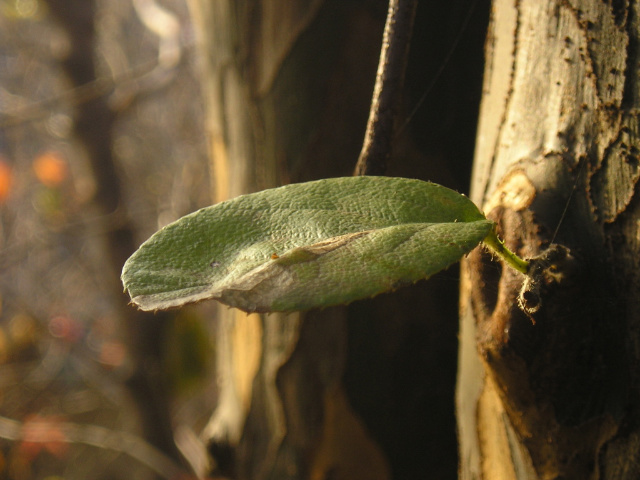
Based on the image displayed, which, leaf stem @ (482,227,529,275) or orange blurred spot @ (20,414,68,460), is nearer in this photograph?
leaf stem @ (482,227,529,275)

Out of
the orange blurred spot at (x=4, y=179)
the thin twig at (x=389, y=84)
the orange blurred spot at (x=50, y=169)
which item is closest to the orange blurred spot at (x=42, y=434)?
the orange blurred spot at (x=4, y=179)

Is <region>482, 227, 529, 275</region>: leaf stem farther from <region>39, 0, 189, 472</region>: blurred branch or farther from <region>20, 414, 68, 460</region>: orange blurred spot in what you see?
<region>20, 414, 68, 460</region>: orange blurred spot

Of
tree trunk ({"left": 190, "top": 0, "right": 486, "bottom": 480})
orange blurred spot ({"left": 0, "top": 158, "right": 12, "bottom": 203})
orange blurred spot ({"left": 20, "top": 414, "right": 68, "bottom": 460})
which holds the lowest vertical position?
orange blurred spot ({"left": 20, "top": 414, "right": 68, "bottom": 460})

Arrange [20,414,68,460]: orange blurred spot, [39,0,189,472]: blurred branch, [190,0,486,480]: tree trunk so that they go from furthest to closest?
[20,414,68,460]: orange blurred spot < [39,0,189,472]: blurred branch < [190,0,486,480]: tree trunk

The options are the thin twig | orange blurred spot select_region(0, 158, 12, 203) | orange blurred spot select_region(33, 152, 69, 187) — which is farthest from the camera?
orange blurred spot select_region(33, 152, 69, 187)

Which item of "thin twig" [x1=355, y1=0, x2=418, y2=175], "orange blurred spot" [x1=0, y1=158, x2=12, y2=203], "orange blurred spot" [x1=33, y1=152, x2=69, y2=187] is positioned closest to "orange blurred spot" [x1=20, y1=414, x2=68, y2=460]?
"orange blurred spot" [x1=0, y1=158, x2=12, y2=203]

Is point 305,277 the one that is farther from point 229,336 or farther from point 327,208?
point 229,336

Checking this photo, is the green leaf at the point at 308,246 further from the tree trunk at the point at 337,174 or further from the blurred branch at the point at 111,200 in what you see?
the blurred branch at the point at 111,200
